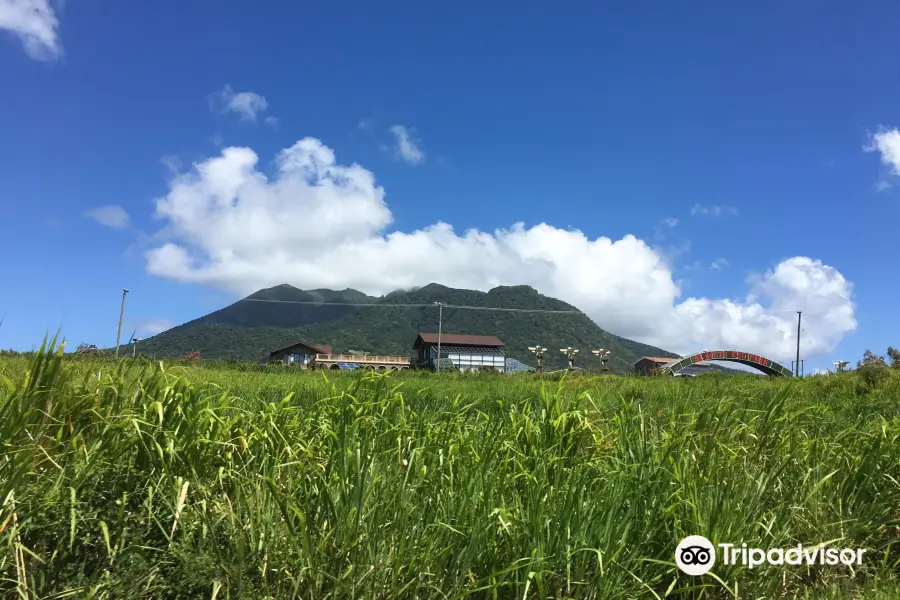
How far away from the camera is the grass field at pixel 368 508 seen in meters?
2.45

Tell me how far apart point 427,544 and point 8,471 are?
1.96m

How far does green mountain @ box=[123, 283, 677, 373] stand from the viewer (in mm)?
85513

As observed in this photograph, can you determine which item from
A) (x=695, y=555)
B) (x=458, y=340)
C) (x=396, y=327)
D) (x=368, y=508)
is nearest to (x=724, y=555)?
(x=695, y=555)

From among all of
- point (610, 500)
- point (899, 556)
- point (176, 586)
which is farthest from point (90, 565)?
point (899, 556)

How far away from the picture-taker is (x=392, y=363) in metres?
48.2

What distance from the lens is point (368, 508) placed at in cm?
261

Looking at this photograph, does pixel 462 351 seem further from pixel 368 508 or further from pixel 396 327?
pixel 368 508

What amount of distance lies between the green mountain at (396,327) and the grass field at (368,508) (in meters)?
57.2

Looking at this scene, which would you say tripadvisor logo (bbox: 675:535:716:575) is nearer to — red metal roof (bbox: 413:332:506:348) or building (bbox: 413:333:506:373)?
building (bbox: 413:333:506:373)

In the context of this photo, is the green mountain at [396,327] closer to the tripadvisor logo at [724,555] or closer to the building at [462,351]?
the building at [462,351]

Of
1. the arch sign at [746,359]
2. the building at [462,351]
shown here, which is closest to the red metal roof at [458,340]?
the building at [462,351]

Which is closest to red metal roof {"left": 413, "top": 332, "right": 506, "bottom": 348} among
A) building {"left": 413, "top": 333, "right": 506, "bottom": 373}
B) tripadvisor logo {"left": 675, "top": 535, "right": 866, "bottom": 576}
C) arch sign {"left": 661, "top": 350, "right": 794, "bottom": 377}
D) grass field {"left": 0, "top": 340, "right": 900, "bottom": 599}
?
building {"left": 413, "top": 333, "right": 506, "bottom": 373}

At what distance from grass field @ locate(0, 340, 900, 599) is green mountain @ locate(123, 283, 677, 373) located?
188 ft

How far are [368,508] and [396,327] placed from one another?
4431 inches
